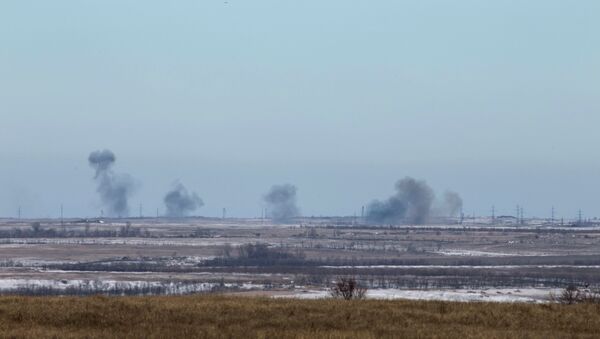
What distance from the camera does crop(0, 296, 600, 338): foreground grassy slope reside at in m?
16.7

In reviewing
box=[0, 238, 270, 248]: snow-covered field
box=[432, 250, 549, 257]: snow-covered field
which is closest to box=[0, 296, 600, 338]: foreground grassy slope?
box=[432, 250, 549, 257]: snow-covered field

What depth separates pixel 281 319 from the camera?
1812cm

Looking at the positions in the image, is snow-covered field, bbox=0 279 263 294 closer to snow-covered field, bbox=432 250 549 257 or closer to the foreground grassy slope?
the foreground grassy slope

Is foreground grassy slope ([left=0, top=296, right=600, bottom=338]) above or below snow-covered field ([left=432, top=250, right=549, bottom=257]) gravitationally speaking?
above

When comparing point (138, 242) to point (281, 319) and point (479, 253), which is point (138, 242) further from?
point (281, 319)

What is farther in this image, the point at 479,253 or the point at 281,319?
the point at 479,253

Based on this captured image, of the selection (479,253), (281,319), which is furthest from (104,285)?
(479,253)

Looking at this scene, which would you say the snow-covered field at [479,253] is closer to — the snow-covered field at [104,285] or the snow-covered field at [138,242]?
the snow-covered field at [138,242]

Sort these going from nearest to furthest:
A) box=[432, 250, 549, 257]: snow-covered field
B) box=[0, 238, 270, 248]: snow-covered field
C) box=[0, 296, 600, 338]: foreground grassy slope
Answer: box=[0, 296, 600, 338]: foreground grassy slope < box=[432, 250, 549, 257]: snow-covered field < box=[0, 238, 270, 248]: snow-covered field

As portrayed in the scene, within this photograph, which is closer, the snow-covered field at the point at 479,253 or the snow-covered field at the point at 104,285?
the snow-covered field at the point at 104,285

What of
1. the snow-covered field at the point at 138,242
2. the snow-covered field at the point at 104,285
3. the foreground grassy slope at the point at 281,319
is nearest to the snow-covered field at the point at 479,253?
the snow-covered field at the point at 138,242

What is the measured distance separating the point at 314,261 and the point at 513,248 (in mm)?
25965

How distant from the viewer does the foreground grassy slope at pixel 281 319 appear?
54.6ft

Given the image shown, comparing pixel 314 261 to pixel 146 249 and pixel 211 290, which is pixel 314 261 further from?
pixel 211 290
